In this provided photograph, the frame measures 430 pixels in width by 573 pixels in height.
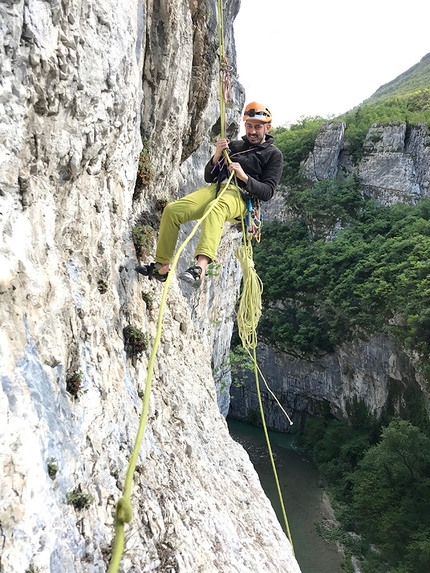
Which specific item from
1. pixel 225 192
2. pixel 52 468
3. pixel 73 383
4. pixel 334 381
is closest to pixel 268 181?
pixel 225 192

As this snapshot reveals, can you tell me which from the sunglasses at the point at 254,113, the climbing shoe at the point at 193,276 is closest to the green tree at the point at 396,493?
the climbing shoe at the point at 193,276

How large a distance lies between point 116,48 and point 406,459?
1579cm

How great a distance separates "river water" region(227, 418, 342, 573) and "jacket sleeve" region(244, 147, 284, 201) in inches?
551

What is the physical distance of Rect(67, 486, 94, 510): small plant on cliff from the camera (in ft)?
6.93

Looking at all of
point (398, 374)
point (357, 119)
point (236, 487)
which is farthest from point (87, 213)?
point (357, 119)

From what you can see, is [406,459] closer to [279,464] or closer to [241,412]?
[279,464]

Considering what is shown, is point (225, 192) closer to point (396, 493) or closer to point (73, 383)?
point (73, 383)

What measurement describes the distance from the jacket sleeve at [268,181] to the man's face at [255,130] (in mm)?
189

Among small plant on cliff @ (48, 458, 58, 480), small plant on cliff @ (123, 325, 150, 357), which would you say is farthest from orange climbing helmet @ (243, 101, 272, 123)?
small plant on cliff @ (48, 458, 58, 480)

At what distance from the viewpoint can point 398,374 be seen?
1886 cm

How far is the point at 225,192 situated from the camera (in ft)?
12.2

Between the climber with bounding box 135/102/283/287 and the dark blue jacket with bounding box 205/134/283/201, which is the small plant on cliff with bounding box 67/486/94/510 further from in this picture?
the dark blue jacket with bounding box 205/134/283/201

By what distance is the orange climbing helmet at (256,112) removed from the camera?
3.88m

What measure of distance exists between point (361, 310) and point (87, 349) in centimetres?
1955
